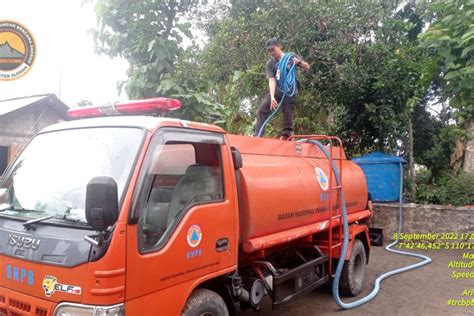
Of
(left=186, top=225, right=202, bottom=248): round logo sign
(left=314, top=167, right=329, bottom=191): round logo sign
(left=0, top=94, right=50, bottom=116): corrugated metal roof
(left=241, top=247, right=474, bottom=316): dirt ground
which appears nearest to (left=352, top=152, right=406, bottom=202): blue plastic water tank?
(left=241, top=247, right=474, bottom=316): dirt ground

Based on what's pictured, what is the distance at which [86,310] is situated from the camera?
249 cm

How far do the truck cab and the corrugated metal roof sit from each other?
27.2 ft

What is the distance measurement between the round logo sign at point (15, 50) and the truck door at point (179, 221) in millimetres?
7395

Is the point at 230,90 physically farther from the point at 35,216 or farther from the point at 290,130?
the point at 35,216

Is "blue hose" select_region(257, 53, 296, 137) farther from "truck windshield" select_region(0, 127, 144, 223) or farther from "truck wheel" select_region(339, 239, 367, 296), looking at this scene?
"truck windshield" select_region(0, 127, 144, 223)

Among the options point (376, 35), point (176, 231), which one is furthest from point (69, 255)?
point (376, 35)

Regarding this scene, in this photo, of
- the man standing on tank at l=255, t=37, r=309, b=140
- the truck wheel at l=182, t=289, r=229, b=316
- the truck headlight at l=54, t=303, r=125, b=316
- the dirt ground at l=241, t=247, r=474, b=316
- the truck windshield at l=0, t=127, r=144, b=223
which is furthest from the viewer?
the man standing on tank at l=255, t=37, r=309, b=140

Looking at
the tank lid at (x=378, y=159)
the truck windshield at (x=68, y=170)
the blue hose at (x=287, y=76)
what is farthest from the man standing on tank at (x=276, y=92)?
the tank lid at (x=378, y=159)

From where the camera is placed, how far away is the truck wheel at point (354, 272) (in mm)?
5781

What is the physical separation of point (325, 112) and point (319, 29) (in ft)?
9.00

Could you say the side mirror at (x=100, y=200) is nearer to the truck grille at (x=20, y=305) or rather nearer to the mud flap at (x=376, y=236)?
the truck grille at (x=20, y=305)

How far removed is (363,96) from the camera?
423 inches

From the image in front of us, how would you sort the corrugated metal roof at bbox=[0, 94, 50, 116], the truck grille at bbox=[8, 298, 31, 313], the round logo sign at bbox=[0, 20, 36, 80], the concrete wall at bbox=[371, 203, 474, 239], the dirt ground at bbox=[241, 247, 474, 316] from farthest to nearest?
the corrugated metal roof at bbox=[0, 94, 50, 116] → the concrete wall at bbox=[371, 203, 474, 239] → the round logo sign at bbox=[0, 20, 36, 80] → the dirt ground at bbox=[241, 247, 474, 316] → the truck grille at bbox=[8, 298, 31, 313]

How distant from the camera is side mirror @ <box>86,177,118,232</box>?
7.64 ft
